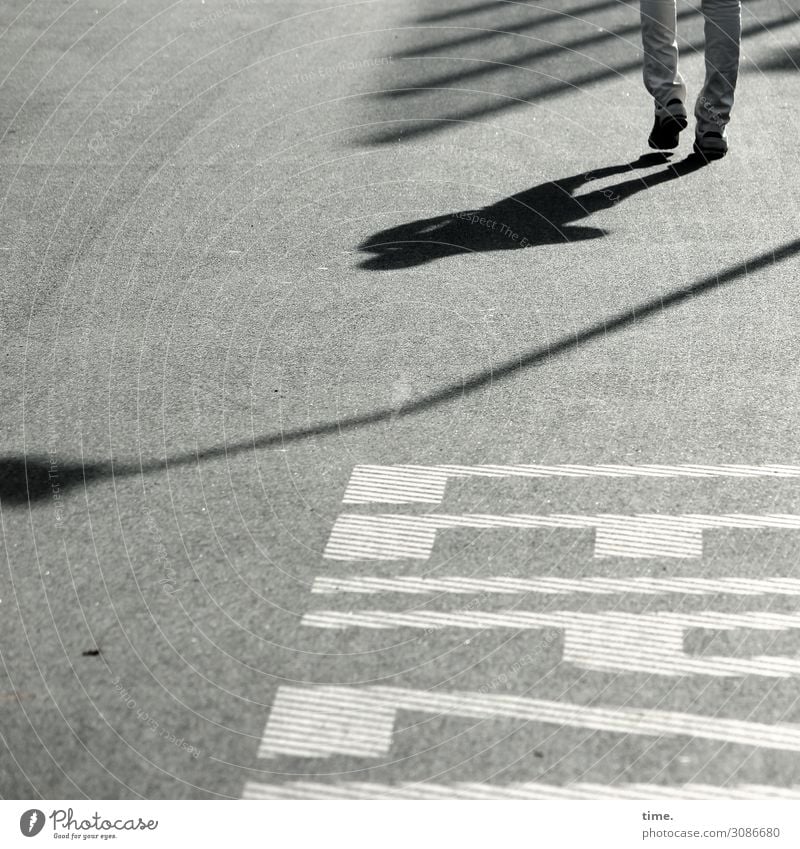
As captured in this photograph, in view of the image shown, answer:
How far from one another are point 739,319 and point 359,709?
2.66m

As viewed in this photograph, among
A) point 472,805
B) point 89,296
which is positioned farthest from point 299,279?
point 472,805

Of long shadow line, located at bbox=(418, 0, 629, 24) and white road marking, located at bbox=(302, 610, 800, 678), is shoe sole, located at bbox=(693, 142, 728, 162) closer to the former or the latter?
long shadow line, located at bbox=(418, 0, 629, 24)

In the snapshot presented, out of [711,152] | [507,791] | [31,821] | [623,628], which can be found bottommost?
[711,152]

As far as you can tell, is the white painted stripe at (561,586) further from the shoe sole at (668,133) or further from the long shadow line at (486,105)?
the long shadow line at (486,105)

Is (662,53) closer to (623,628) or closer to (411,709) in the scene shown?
(623,628)

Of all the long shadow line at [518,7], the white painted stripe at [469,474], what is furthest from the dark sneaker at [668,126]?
the long shadow line at [518,7]

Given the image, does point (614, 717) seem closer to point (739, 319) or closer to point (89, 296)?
point (739, 319)

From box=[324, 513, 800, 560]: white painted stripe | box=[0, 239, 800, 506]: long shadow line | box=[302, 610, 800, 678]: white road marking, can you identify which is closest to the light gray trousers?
box=[0, 239, 800, 506]: long shadow line

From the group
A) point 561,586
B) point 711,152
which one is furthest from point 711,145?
point 561,586

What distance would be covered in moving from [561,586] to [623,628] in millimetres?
233

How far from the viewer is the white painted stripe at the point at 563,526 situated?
3652 mm

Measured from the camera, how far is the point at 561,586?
3492 millimetres

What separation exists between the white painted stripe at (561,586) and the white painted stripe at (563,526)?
0.12 m

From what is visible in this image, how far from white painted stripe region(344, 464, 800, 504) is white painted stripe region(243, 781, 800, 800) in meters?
1.23
